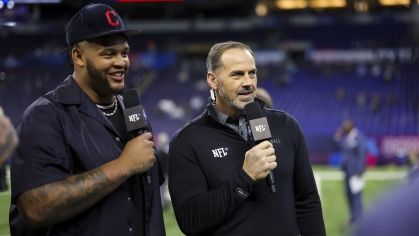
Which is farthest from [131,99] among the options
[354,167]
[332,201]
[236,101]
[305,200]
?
[332,201]

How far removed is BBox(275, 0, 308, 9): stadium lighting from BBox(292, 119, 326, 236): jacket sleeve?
2577 centimetres

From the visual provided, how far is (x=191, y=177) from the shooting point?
258 cm

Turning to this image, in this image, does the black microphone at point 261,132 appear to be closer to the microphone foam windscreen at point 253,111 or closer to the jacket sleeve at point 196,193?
the microphone foam windscreen at point 253,111

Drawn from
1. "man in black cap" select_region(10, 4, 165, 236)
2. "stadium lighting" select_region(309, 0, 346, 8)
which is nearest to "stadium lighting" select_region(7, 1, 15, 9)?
"man in black cap" select_region(10, 4, 165, 236)

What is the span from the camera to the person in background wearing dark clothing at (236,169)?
2434mm

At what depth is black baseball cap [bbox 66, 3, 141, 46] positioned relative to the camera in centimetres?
229

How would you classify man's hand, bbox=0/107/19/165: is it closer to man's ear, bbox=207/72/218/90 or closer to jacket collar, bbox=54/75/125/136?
jacket collar, bbox=54/75/125/136

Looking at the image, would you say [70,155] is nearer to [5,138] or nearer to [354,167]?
[5,138]

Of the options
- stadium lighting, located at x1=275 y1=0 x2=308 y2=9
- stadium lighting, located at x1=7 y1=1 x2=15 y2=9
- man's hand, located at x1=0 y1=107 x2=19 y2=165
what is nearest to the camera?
man's hand, located at x1=0 y1=107 x2=19 y2=165

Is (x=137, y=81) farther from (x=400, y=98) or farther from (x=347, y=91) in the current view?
(x=400, y=98)

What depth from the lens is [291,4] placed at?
27562 mm

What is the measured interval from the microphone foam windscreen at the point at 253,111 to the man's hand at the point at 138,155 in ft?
1.97

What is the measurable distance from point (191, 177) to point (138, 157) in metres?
0.51

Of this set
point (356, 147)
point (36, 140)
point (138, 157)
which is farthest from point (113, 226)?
point (356, 147)
